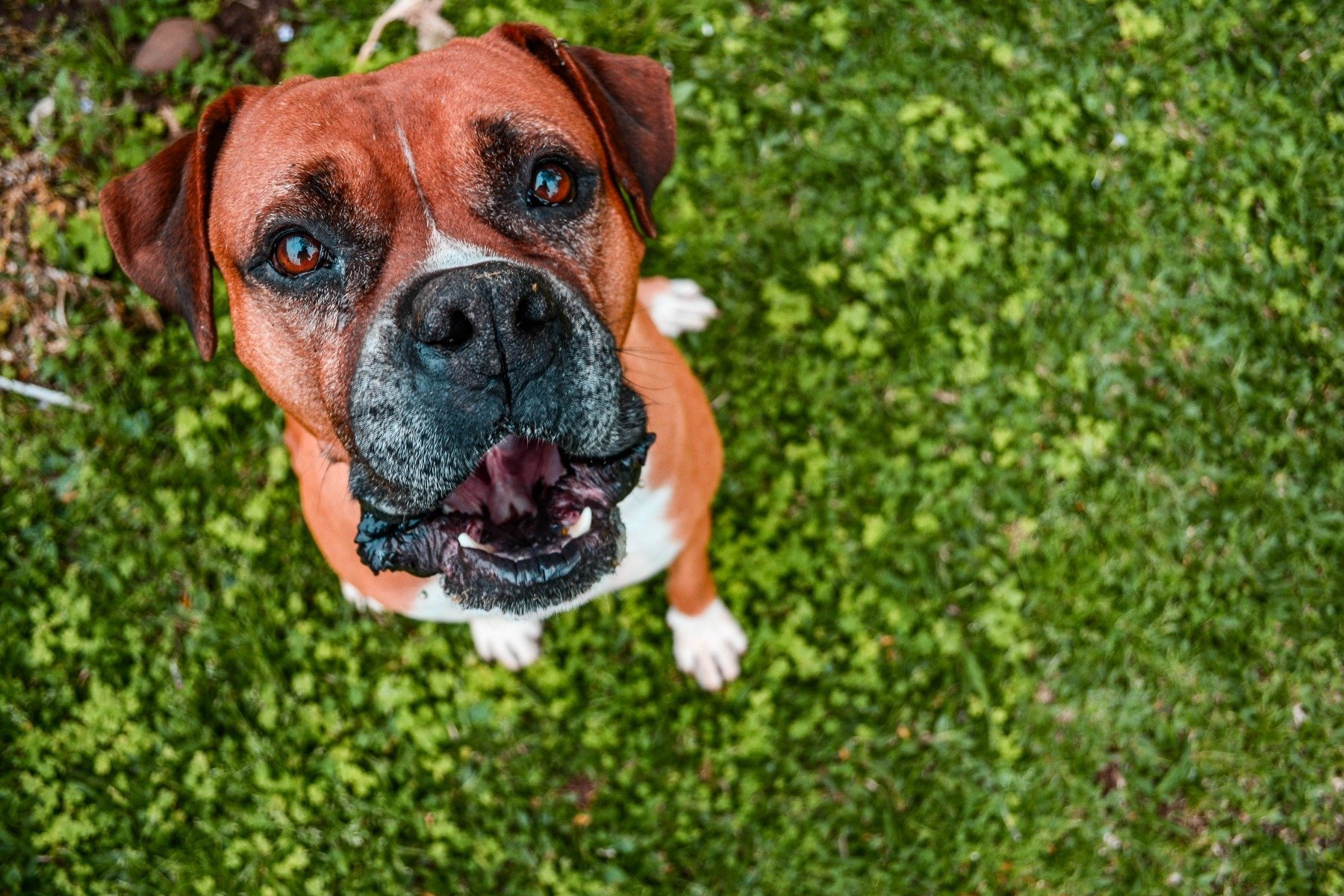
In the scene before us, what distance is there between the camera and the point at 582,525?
116 inches

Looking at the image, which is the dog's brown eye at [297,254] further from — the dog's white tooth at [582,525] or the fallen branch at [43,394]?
A: the fallen branch at [43,394]

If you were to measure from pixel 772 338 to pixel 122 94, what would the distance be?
3.60 m

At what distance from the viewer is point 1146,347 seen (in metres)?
5.12

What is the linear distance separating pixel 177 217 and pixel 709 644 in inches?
111

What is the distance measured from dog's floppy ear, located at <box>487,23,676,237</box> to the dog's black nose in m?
0.81

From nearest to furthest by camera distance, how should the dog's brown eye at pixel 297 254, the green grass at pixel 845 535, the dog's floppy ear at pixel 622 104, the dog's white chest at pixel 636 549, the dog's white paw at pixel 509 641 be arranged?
the dog's brown eye at pixel 297 254 < the dog's floppy ear at pixel 622 104 < the dog's white chest at pixel 636 549 < the dog's white paw at pixel 509 641 < the green grass at pixel 845 535

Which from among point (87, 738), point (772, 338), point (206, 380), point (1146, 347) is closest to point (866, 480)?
point (772, 338)

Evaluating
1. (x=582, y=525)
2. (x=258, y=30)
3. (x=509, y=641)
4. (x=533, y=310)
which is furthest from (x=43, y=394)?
(x=533, y=310)

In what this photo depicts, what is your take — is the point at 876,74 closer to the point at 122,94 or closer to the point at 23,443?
the point at 122,94

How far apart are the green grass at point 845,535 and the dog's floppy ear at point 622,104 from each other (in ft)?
5.80

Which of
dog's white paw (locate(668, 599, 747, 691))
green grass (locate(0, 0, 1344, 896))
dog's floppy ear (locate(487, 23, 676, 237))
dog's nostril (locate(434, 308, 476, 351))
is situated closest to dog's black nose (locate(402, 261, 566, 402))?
dog's nostril (locate(434, 308, 476, 351))

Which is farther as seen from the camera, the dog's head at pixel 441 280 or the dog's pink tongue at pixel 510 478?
the dog's pink tongue at pixel 510 478

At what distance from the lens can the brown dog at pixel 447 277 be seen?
2.45m

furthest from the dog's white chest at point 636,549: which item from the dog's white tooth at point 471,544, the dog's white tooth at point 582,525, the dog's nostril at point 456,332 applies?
the dog's nostril at point 456,332
